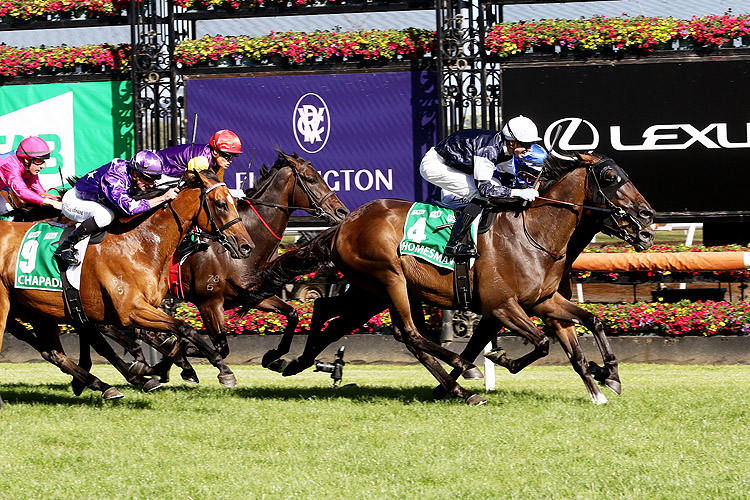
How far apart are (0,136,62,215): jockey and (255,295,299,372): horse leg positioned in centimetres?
196

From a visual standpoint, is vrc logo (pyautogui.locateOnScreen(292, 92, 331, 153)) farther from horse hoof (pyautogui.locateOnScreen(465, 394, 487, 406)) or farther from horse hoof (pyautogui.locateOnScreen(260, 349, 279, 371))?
horse hoof (pyautogui.locateOnScreen(465, 394, 487, 406))

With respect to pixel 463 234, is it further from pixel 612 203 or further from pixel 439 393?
pixel 439 393

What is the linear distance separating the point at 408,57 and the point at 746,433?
290 inches

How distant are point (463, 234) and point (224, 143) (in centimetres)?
257

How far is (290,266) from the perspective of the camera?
8.20 meters

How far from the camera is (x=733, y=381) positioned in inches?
347

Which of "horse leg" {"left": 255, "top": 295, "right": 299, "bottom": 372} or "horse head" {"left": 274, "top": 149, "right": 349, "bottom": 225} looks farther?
"horse head" {"left": 274, "top": 149, "right": 349, "bottom": 225}

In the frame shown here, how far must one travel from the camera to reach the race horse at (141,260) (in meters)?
7.03

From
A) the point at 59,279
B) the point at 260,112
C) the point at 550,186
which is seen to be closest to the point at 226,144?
the point at 59,279

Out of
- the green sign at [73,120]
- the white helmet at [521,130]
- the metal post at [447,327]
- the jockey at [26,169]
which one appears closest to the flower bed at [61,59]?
the green sign at [73,120]

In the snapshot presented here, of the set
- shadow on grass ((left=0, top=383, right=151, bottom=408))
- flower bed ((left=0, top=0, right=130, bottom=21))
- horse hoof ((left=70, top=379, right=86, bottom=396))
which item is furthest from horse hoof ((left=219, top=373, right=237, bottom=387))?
flower bed ((left=0, top=0, right=130, bottom=21))

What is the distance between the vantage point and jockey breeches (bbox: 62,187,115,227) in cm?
719

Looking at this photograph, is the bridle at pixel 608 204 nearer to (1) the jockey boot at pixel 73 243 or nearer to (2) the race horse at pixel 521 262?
(2) the race horse at pixel 521 262

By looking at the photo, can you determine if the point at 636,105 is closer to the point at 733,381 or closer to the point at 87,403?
the point at 733,381
